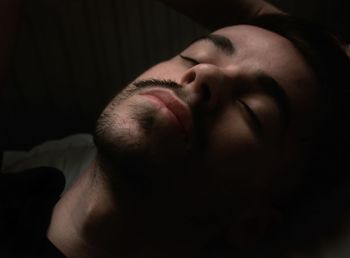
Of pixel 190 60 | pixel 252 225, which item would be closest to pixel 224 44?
pixel 190 60

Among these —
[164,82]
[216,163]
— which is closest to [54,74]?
[164,82]

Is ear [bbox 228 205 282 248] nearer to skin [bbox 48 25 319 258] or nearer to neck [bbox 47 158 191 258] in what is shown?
skin [bbox 48 25 319 258]

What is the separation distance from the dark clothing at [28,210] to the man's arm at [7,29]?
0.23 metres

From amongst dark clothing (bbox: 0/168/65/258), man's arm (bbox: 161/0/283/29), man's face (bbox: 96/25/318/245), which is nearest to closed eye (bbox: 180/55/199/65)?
man's face (bbox: 96/25/318/245)

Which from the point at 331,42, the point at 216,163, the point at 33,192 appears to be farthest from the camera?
the point at 33,192

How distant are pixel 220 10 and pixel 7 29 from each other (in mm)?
494

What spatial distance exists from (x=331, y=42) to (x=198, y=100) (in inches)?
12.6

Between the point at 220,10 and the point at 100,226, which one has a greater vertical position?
the point at 220,10

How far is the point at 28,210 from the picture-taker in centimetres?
93

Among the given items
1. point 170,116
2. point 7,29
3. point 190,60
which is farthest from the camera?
point 7,29

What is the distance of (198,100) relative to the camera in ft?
2.48

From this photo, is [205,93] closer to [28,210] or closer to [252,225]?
[252,225]

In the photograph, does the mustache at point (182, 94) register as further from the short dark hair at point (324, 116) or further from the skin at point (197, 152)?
the short dark hair at point (324, 116)

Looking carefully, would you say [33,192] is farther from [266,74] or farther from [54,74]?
[266,74]
